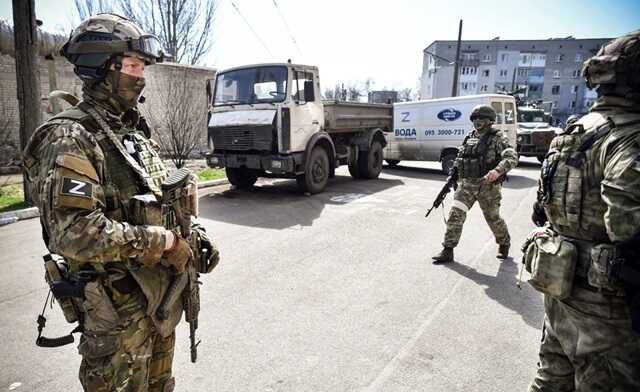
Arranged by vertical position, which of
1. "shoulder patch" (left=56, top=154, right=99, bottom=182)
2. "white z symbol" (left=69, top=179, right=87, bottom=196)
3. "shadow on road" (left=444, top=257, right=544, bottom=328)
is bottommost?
"shadow on road" (left=444, top=257, right=544, bottom=328)

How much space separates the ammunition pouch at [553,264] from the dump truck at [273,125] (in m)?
5.33

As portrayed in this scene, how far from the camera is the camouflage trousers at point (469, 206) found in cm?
419

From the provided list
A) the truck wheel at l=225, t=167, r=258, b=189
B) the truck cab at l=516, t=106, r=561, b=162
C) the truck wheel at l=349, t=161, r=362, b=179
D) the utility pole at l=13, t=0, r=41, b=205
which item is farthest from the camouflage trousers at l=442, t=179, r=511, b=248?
the truck cab at l=516, t=106, r=561, b=162

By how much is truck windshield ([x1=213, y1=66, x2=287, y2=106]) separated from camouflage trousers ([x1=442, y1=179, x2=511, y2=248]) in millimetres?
4004

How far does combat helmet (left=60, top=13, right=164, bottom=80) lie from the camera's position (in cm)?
146

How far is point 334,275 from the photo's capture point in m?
3.81

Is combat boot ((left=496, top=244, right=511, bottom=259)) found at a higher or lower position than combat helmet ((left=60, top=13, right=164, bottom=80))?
lower

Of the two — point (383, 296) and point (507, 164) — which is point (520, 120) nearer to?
point (507, 164)

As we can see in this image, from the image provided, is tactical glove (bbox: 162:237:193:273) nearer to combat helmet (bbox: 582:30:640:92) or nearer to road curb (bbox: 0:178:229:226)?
combat helmet (bbox: 582:30:640:92)

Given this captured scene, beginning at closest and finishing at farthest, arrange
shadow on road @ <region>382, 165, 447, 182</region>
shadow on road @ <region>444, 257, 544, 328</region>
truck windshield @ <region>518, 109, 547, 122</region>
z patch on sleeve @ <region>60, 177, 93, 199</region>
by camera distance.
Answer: z patch on sleeve @ <region>60, 177, 93, 199</region> < shadow on road @ <region>444, 257, 544, 328</region> < shadow on road @ <region>382, 165, 447, 182</region> < truck windshield @ <region>518, 109, 547, 122</region>

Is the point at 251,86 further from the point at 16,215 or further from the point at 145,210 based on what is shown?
the point at 145,210

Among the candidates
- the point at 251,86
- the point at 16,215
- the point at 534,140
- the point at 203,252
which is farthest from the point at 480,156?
the point at 534,140

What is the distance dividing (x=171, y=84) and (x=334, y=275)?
416 inches

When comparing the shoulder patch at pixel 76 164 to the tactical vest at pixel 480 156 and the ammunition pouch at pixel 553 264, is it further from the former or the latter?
the tactical vest at pixel 480 156
